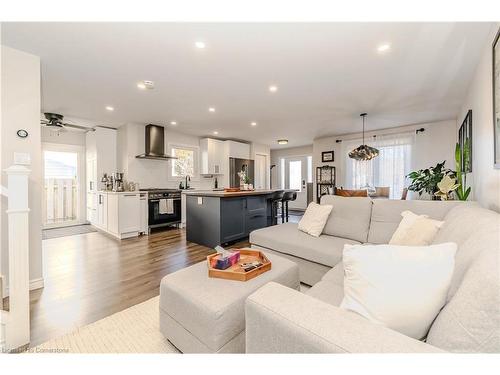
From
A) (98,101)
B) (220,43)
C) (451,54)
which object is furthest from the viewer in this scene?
(98,101)

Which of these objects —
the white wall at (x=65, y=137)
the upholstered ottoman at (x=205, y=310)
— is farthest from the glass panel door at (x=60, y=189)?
the upholstered ottoman at (x=205, y=310)

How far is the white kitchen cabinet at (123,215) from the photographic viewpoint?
4324 millimetres

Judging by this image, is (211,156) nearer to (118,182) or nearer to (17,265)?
(118,182)

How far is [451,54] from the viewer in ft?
7.47

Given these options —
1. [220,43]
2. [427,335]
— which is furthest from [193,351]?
[220,43]

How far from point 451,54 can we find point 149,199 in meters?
5.23

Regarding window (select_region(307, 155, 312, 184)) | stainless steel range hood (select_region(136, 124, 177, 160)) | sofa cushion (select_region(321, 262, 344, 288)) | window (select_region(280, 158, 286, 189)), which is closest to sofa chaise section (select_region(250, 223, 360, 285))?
sofa cushion (select_region(321, 262, 344, 288))

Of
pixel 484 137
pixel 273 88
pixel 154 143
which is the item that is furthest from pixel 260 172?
pixel 484 137

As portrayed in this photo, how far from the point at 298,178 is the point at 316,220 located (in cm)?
614

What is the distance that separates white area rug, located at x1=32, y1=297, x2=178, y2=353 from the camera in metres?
1.46

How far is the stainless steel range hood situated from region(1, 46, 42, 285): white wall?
2.67 meters

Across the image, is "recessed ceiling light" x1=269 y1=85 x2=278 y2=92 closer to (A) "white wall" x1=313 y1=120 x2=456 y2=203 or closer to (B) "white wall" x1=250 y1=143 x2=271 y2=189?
(A) "white wall" x1=313 y1=120 x2=456 y2=203

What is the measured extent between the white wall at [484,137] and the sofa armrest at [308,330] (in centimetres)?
173
